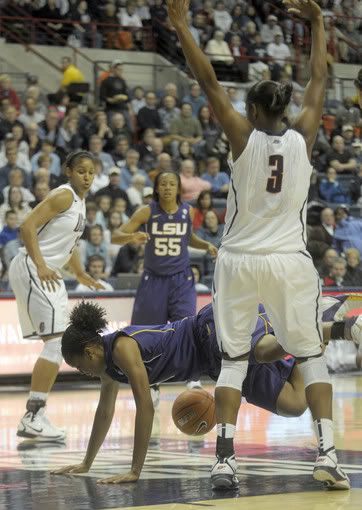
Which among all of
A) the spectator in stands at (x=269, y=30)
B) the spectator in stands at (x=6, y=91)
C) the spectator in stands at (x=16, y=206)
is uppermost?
the spectator in stands at (x=269, y=30)

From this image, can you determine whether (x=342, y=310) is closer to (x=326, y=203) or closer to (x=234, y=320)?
(x=234, y=320)

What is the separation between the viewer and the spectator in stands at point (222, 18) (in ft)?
75.3

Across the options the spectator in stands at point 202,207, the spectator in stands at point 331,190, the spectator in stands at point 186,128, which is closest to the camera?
the spectator in stands at point 202,207

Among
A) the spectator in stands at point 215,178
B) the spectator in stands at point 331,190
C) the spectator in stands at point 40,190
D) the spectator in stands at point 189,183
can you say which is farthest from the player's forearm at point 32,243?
the spectator in stands at point 331,190

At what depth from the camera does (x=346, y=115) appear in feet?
72.6

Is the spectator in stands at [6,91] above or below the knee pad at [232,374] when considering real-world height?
above

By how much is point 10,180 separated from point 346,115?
27.4 ft

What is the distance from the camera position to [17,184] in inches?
617

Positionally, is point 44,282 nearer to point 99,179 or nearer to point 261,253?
point 261,253

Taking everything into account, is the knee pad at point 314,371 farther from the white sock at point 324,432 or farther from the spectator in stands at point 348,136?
the spectator in stands at point 348,136

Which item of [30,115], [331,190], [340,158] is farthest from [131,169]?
[340,158]

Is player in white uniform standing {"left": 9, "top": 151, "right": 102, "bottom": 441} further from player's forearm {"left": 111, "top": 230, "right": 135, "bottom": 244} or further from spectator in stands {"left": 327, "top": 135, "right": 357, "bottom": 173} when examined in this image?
spectator in stands {"left": 327, "top": 135, "right": 357, "bottom": 173}

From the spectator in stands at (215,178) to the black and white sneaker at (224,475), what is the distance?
12235 mm

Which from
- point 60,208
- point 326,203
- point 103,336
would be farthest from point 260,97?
point 326,203
